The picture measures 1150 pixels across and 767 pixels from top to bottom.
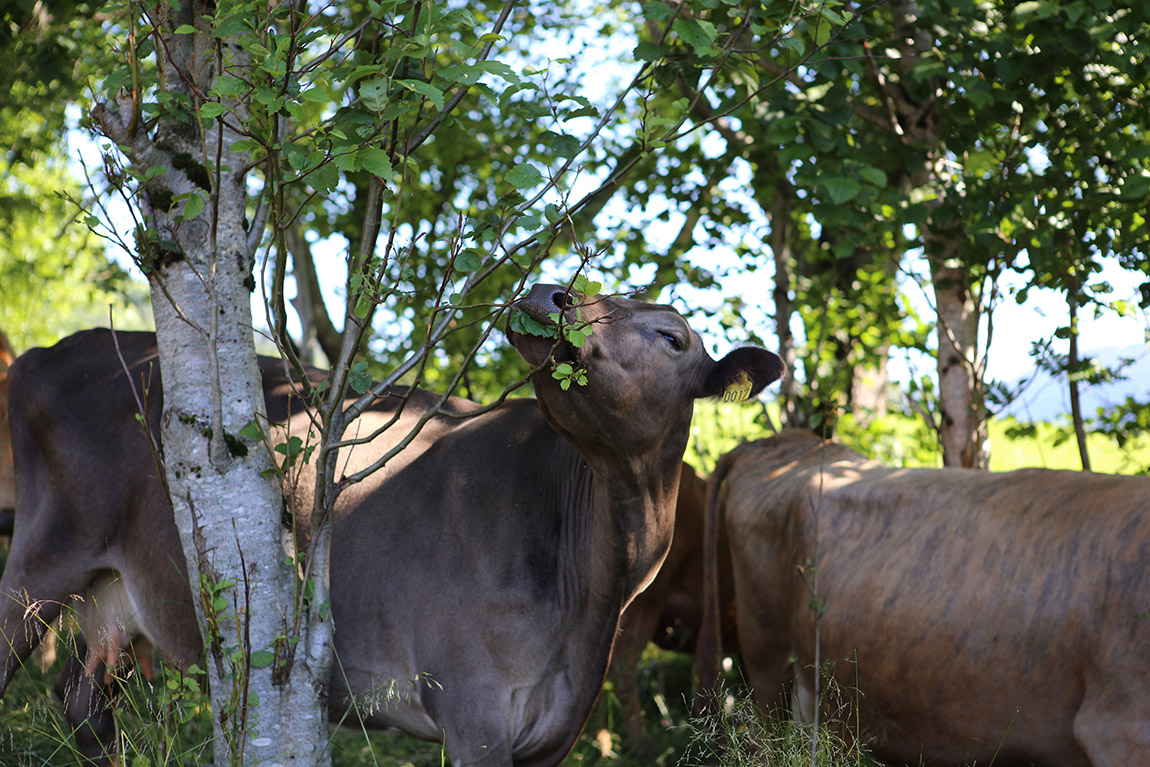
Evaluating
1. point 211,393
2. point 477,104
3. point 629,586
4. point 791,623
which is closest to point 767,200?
Result: point 477,104

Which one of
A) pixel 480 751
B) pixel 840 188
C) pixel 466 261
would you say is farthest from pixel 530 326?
pixel 840 188

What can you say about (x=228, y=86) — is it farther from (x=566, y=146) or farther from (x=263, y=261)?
(x=566, y=146)

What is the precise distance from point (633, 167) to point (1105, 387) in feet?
11.6

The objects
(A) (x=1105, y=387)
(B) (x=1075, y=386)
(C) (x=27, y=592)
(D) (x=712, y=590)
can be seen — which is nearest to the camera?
(C) (x=27, y=592)

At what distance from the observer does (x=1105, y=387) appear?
5836 mm

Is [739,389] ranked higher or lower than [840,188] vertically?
lower

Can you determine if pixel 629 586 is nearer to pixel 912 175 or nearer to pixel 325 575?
pixel 325 575

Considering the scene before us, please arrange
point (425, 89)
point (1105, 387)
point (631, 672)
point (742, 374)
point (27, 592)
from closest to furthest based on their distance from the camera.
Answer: point (425, 89), point (742, 374), point (27, 592), point (631, 672), point (1105, 387)

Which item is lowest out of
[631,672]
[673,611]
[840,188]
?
[631,672]

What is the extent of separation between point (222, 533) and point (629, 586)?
1.23 m

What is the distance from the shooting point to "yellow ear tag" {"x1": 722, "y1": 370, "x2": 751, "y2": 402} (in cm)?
302

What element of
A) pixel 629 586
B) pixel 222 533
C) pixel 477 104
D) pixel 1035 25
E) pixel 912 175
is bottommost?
pixel 629 586

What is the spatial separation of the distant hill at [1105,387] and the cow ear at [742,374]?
264 cm

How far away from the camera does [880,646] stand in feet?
12.2
